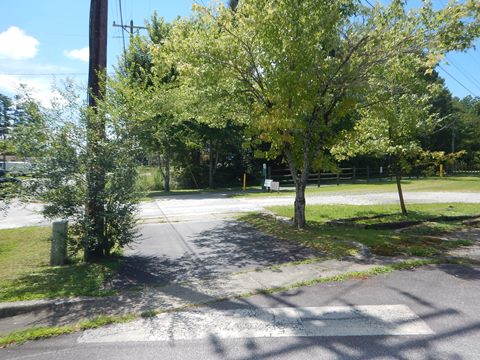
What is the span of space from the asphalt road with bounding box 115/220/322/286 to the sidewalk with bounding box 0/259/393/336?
0.43m

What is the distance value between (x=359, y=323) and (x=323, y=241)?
3.97 meters

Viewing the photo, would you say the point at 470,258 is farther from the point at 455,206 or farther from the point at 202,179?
the point at 202,179

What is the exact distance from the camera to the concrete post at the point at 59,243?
22.0 ft

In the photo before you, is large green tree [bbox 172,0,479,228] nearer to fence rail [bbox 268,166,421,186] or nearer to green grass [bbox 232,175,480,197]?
green grass [bbox 232,175,480,197]

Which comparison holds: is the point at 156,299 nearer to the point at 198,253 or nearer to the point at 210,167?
the point at 198,253

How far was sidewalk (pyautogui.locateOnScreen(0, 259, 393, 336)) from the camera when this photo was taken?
461cm

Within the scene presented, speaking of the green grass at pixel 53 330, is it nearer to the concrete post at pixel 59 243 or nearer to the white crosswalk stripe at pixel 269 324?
the white crosswalk stripe at pixel 269 324

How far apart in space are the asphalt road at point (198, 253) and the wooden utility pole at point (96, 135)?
2.34 ft

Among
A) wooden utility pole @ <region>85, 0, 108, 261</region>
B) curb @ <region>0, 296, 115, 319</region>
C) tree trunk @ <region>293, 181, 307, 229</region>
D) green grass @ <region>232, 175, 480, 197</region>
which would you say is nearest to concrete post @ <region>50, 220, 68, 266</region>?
wooden utility pole @ <region>85, 0, 108, 261</region>

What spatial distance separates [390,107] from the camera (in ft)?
31.9

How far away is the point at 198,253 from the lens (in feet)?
24.8

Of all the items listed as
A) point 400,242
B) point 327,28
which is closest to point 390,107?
point 327,28

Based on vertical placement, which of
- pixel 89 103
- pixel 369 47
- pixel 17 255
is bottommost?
pixel 17 255

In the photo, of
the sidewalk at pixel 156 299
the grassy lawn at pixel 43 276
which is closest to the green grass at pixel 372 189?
the grassy lawn at pixel 43 276
